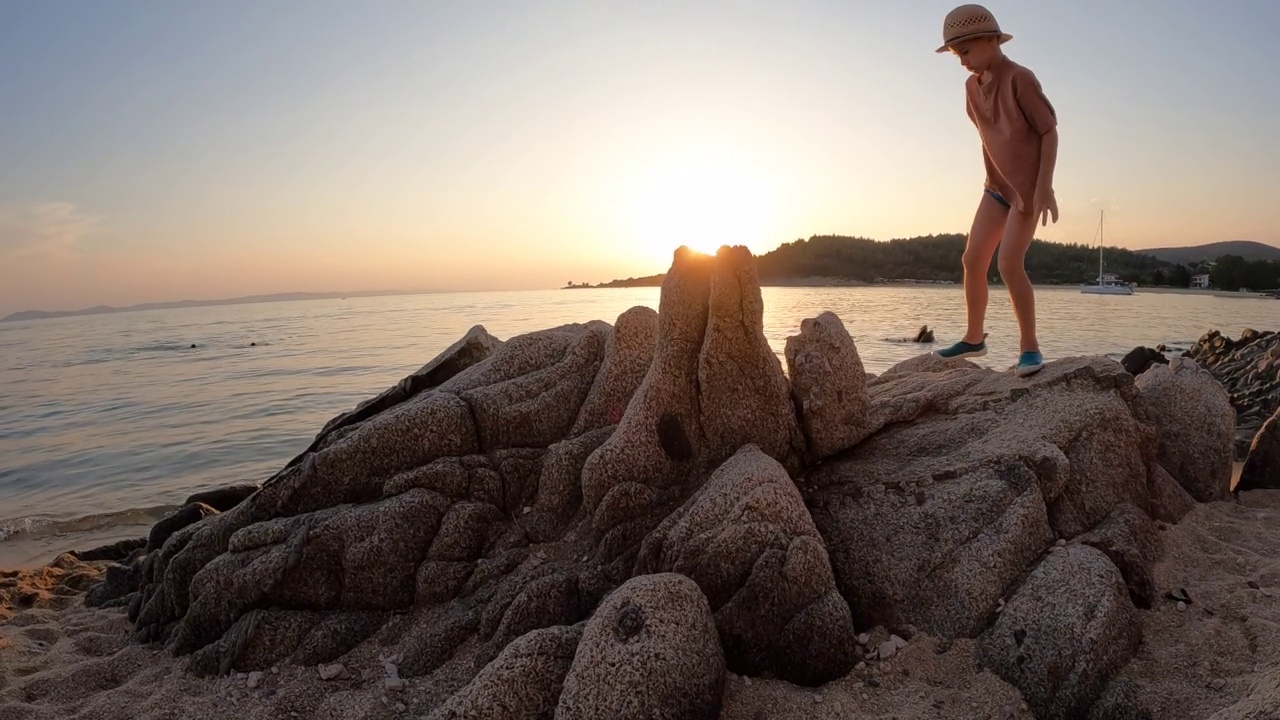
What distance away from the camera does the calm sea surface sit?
14.0 metres

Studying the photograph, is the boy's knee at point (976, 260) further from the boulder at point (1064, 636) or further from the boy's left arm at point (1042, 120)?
the boulder at point (1064, 636)

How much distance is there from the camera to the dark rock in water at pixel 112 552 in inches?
388

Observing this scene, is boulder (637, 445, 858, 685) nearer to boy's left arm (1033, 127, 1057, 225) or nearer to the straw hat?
boy's left arm (1033, 127, 1057, 225)

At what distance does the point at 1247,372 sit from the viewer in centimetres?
1559

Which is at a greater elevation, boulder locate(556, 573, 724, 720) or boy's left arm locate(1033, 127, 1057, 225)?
boy's left arm locate(1033, 127, 1057, 225)

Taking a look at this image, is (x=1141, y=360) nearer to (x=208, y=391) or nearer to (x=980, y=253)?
(x=980, y=253)

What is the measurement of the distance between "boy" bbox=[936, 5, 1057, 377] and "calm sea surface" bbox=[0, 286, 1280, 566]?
504 inches

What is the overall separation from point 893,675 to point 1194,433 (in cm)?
410

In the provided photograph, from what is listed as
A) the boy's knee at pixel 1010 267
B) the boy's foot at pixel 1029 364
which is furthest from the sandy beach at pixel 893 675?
the boy's knee at pixel 1010 267

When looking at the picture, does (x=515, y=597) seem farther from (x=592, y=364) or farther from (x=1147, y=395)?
(x=1147, y=395)

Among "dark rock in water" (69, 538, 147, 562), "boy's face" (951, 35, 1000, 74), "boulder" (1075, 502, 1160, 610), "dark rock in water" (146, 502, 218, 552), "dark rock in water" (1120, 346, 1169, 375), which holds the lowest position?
"dark rock in water" (69, 538, 147, 562)

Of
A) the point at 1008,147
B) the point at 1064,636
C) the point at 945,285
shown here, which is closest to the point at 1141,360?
the point at 1008,147

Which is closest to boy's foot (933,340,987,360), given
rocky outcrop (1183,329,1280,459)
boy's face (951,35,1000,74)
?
boy's face (951,35,1000,74)

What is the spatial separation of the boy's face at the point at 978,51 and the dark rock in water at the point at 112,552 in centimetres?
1088
